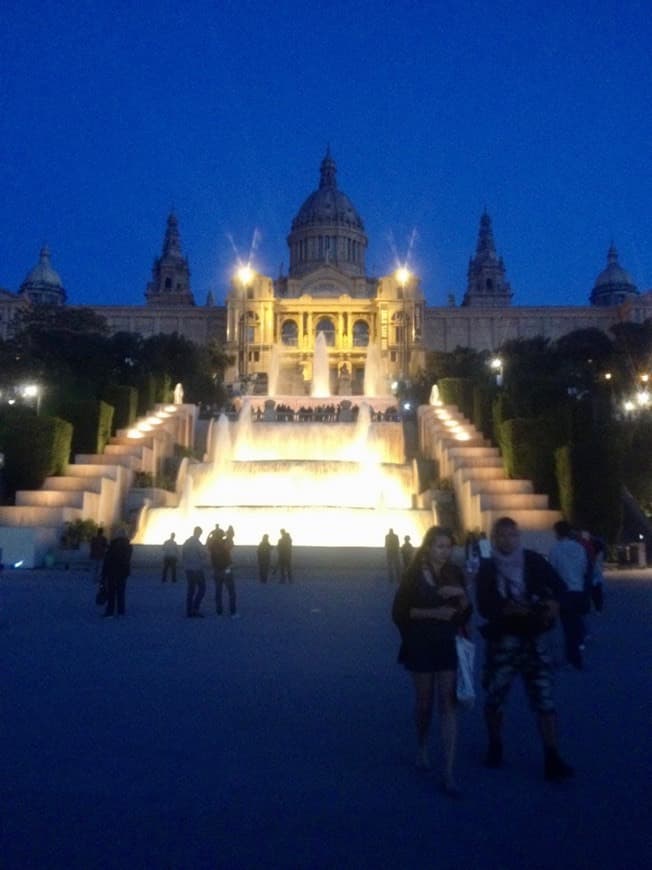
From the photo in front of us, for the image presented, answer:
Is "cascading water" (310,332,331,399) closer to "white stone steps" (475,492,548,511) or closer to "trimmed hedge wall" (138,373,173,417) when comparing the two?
"trimmed hedge wall" (138,373,173,417)

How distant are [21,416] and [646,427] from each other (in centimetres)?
2408

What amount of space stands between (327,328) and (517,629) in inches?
3788

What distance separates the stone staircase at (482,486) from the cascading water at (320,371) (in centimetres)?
4681

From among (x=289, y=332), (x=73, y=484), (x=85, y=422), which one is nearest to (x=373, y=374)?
(x=289, y=332)

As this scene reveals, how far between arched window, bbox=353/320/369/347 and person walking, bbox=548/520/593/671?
296ft

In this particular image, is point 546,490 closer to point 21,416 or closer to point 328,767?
point 21,416

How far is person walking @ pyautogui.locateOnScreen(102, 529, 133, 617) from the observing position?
14.0 m

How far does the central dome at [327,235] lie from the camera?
404 feet

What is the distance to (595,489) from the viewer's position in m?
26.0

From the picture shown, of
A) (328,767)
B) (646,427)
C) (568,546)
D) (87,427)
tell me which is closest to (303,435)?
(87,427)

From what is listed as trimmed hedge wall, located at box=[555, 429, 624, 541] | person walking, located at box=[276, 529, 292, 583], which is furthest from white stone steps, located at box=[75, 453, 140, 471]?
trimmed hedge wall, located at box=[555, 429, 624, 541]

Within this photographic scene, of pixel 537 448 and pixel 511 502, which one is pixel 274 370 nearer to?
pixel 537 448

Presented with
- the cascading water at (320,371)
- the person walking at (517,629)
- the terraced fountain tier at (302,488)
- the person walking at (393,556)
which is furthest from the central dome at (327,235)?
the person walking at (517,629)

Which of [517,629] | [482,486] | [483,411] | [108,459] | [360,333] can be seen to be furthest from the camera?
[360,333]
